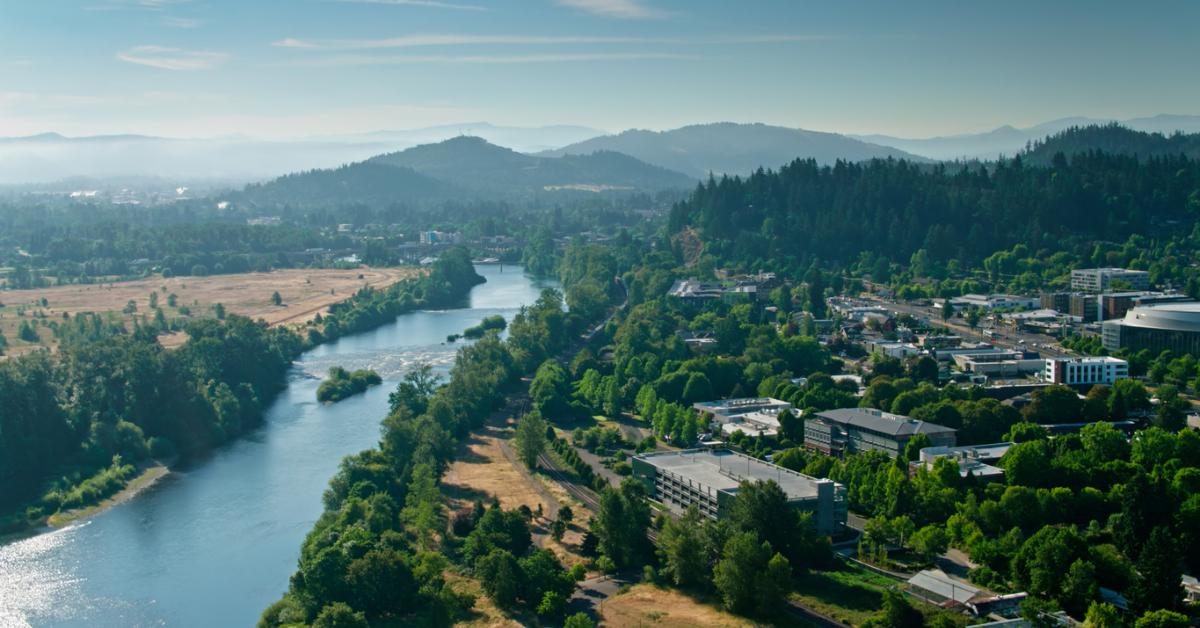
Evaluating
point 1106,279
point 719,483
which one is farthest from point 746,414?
point 1106,279

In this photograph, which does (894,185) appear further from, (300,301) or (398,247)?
(398,247)

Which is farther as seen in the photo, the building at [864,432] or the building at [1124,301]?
the building at [1124,301]

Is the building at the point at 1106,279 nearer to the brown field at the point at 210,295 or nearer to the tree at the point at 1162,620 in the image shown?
the tree at the point at 1162,620

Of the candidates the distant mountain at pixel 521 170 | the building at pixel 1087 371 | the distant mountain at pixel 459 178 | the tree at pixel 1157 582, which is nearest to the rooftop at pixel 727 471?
the tree at pixel 1157 582

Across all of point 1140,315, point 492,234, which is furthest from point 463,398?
point 492,234

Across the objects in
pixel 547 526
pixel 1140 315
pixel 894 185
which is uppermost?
pixel 894 185

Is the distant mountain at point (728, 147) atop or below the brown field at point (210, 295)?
atop

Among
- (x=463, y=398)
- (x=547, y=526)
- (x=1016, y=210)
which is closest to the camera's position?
(x=547, y=526)
